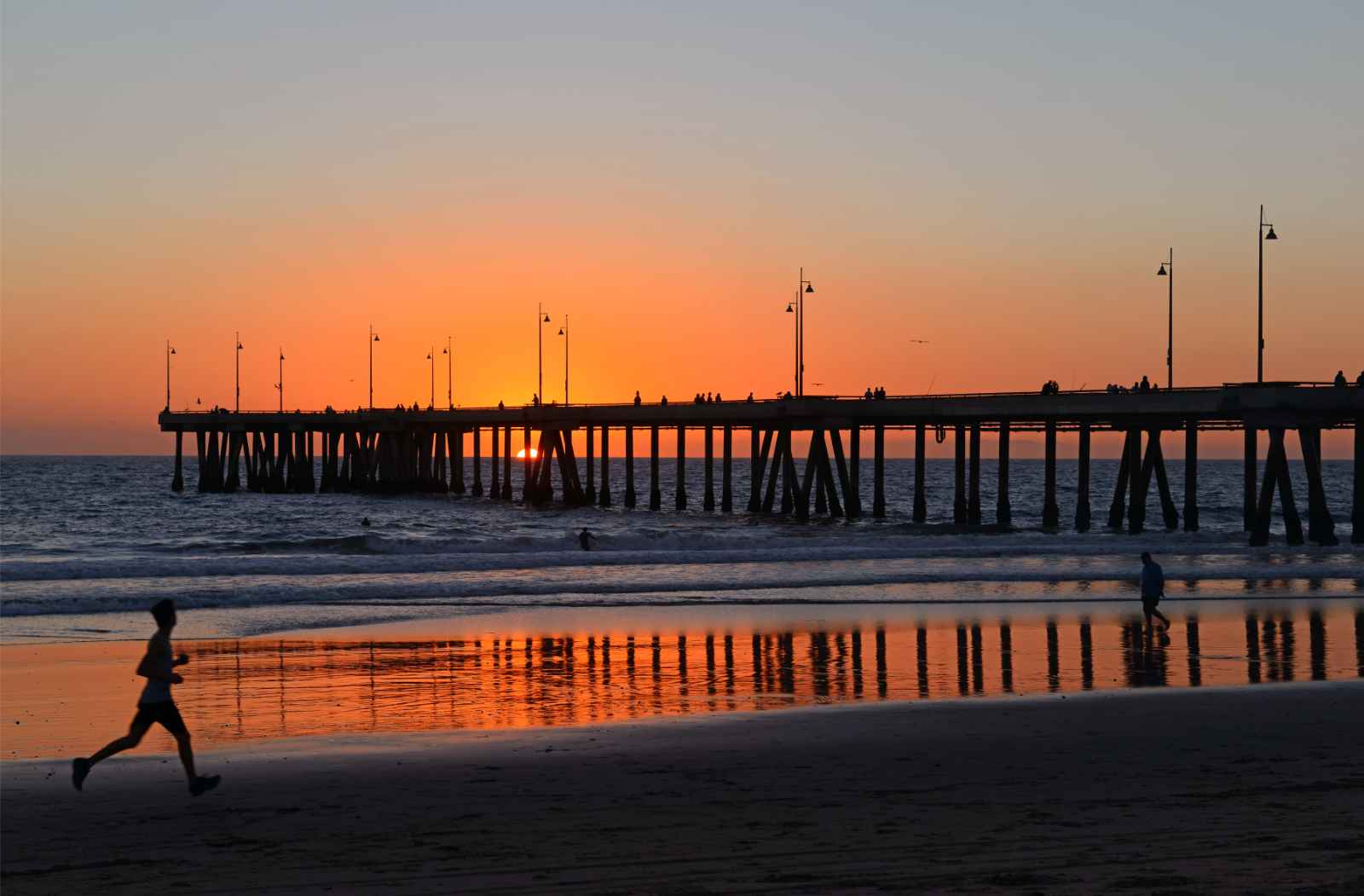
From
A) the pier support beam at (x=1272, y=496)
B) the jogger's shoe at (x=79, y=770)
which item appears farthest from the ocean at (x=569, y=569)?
the jogger's shoe at (x=79, y=770)

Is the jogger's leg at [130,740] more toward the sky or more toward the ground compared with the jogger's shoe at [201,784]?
more toward the sky

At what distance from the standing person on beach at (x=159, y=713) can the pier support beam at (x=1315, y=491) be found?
1500 inches

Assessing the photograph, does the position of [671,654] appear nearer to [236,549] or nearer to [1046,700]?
[1046,700]

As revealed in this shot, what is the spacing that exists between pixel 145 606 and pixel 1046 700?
17.9m

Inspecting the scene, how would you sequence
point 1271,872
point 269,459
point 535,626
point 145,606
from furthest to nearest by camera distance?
point 269,459 < point 145,606 < point 535,626 < point 1271,872

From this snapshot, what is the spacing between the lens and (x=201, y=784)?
11.1m

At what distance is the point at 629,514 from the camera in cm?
7181

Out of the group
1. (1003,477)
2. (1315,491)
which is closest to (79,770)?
(1315,491)

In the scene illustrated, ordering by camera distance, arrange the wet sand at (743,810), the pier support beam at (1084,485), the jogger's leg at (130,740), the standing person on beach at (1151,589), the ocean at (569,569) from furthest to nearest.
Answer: the pier support beam at (1084,485) → the ocean at (569,569) → the standing person on beach at (1151,589) → the jogger's leg at (130,740) → the wet sand at (743,810)

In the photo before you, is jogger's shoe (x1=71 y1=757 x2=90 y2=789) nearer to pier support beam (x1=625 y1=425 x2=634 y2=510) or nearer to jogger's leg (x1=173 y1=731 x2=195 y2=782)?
jogger's leg (x1=173 y1=731 x2=195 y2=782)

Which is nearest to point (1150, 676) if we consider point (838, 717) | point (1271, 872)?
point (838, 717)

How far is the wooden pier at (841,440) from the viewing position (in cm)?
4325

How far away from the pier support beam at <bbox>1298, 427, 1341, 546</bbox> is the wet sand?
29.9 meters

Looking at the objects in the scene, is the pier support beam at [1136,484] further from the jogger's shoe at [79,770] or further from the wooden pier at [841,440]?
the jogger's shoe at [79,770]
